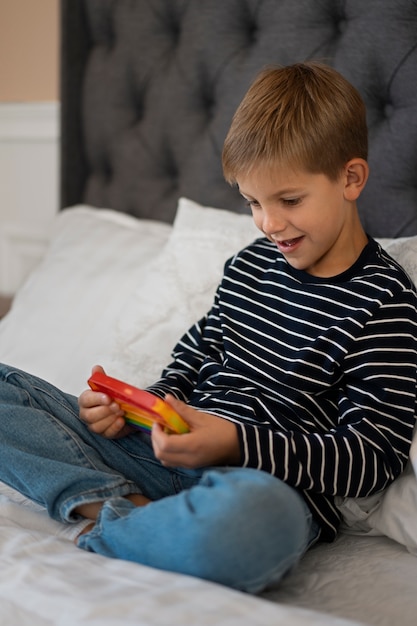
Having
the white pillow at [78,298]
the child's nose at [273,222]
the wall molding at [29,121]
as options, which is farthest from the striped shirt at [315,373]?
the wall molding at [29,121]

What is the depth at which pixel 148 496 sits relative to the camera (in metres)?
1.03

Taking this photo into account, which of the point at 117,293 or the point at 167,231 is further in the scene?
the point at 167,231

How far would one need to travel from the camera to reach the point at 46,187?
2166 mm

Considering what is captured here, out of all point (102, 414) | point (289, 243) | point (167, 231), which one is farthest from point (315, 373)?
point (167, 231)

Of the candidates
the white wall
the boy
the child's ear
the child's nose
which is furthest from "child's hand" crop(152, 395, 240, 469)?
the white wall

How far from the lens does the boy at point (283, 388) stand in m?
0.92

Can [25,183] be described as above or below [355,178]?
below

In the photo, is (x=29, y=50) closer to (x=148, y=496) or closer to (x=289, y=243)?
(x=289, y=243)

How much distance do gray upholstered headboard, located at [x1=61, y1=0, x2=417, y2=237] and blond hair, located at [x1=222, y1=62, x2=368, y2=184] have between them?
0.95ft

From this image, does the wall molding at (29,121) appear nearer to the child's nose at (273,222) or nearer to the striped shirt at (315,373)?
the striped shirt at (315,373)

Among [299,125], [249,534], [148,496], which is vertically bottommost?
[148,496]

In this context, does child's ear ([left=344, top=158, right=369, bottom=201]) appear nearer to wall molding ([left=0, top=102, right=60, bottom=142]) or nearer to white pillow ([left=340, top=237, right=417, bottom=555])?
white pillow ([left=340, top=237, right=417, bottom=555])

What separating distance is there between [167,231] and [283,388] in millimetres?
682

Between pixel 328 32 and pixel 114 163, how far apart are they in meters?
0.64
